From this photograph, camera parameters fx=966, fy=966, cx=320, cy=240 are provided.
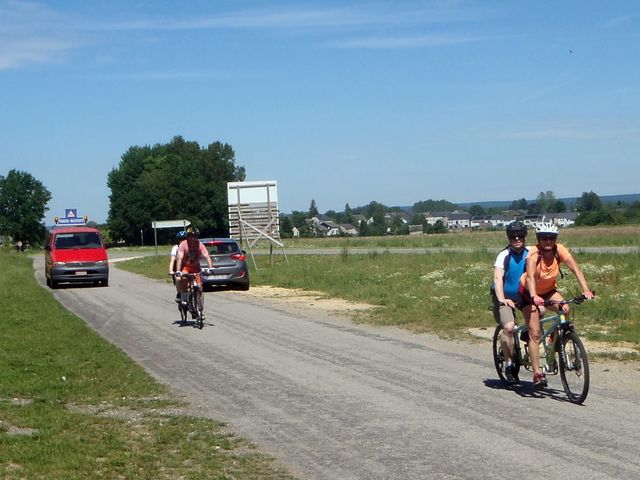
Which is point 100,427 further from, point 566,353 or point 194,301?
point 194,301

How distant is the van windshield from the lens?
32156 mm

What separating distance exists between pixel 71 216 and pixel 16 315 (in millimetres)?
33607

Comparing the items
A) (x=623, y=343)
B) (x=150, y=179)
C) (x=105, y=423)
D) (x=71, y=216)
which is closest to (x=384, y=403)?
(x=105, y=423)

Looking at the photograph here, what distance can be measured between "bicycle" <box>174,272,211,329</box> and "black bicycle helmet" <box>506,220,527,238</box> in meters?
8.72

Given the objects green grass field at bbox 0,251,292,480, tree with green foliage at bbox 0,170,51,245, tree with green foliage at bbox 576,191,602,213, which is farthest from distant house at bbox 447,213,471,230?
green grass field at bbox 0,251,292,480

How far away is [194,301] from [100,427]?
9.38m

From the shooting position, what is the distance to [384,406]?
942 cm

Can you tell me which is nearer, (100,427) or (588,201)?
(100,427)

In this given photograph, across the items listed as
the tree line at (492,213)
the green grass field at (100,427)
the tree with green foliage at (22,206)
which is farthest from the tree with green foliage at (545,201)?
the green grass field at (100,427)

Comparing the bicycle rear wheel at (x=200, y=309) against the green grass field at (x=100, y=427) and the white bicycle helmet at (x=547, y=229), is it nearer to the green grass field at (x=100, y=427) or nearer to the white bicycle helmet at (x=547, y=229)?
the green grass field at (x=100, y=427)

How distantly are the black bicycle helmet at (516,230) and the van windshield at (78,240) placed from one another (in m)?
24.0

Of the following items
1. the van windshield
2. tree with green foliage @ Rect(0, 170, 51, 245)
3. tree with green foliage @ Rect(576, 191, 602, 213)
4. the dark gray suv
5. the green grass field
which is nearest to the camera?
the green grass field

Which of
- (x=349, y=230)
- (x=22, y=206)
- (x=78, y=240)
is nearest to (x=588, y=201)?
(x=349, y=230)

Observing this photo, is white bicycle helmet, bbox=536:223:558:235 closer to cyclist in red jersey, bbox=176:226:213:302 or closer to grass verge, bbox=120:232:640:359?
grass verge, bbox=120:232:640:359
